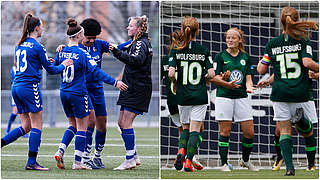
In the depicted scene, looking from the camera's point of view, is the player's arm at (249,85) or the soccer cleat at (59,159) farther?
the player's arm at (249,85)

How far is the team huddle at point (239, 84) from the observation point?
236 inches

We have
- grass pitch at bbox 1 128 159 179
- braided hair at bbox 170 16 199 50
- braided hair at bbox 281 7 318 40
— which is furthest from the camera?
braided hair at bbox 170 16 199 50

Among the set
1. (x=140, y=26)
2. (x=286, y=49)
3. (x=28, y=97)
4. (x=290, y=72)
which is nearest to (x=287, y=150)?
(x=290, y=72)

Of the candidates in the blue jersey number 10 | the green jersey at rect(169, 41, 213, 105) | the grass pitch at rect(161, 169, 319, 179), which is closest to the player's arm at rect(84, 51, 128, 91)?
the blue jersey number 10

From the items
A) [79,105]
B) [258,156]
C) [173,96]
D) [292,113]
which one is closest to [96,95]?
[79,105]

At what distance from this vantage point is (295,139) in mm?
8492

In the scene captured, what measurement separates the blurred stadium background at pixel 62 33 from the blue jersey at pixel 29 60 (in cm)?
927

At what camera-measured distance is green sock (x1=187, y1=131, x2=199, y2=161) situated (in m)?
6.39

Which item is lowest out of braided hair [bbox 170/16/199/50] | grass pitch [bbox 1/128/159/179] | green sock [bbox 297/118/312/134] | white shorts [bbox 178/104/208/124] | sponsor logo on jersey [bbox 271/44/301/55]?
grass pitch [bbox 1/128/159/179]

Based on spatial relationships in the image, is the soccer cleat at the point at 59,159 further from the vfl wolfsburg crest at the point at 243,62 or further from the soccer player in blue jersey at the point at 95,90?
the vfl wolfsburg crest at the point at 243,62

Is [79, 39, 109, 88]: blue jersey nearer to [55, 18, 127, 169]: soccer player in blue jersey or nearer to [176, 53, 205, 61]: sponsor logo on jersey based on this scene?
[55, 18, 127, 169]: soccer player in blue jersey

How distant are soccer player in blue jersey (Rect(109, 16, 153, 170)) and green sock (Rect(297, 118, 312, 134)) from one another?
1599 mm

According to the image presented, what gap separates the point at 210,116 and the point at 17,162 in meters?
2.71

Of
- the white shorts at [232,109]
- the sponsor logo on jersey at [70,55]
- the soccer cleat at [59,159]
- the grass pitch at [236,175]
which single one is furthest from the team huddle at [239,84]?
the soccer cleat at [59,159]
